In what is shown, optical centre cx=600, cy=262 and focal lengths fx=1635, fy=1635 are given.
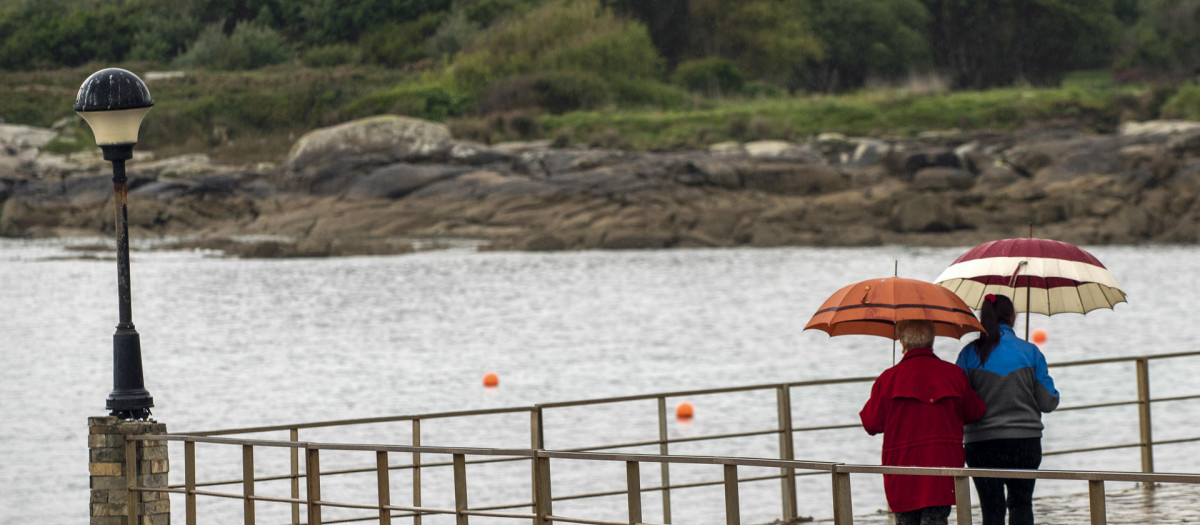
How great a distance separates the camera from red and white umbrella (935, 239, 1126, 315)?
8375mm

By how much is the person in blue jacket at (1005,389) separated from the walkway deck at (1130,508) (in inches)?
86.3

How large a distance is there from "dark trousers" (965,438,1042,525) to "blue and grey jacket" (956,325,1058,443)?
0.06 meters

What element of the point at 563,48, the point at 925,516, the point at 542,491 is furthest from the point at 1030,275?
the point at 563,48

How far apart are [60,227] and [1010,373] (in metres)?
66.6

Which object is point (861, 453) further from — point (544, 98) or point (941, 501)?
point (544, 98)

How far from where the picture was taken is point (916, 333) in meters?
7.47

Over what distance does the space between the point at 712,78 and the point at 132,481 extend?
2688 inches

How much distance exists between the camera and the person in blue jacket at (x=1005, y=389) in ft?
25.2

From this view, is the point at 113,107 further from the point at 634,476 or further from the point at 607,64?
the point at 607,64

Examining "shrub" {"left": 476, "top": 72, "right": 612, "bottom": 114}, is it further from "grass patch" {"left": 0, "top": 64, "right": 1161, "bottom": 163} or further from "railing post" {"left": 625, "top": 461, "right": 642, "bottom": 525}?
"railing post" {"left": 625, "top": 461, "right": 642, "bottom": 525}

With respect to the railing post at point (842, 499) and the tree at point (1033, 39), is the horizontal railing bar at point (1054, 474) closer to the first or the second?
the railing post at point (842, 499)

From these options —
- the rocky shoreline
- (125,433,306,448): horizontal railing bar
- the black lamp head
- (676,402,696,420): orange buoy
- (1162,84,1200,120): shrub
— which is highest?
(1162,84,1200,120): shrub

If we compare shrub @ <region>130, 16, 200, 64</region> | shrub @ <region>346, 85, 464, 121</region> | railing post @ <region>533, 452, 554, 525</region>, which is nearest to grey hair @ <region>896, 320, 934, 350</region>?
railing post @ <region>533, 452, 554, 525</region>

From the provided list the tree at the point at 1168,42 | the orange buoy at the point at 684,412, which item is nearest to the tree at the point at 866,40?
the tree at the point at 1168,42
